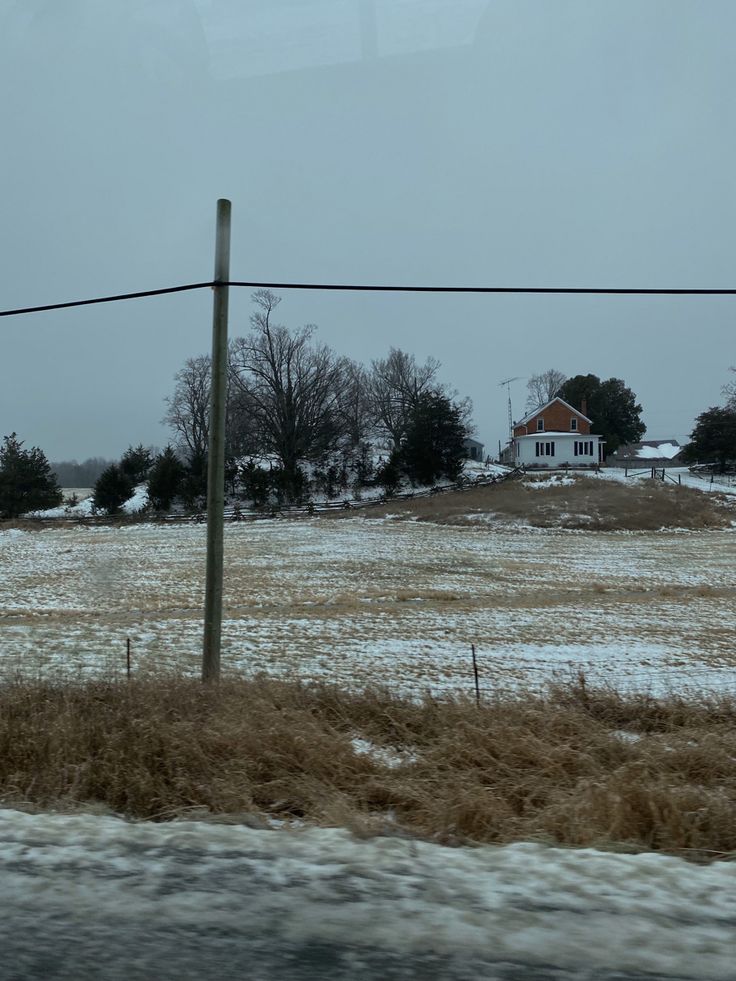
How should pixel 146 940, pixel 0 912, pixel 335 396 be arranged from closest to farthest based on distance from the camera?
pixel 146 940 < pixel 0 912 < pixel 335 396

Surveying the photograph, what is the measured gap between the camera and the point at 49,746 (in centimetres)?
484

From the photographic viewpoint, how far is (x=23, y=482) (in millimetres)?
53250

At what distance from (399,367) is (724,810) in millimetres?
92197

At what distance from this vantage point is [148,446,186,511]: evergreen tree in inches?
2221

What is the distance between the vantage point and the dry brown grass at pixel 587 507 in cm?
4197

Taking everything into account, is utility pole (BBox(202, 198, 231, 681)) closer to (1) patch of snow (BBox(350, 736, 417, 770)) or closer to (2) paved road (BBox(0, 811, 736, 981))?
(1) patch of snow (BBox(350, 736, 417, 770))

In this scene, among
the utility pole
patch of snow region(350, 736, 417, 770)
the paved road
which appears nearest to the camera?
the paved road

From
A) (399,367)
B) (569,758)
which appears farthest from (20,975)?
(399,367)

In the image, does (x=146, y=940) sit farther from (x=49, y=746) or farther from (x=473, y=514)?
(x=473, y=514)

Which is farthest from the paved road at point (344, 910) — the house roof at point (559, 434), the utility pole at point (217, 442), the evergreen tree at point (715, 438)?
the house roof at point (559, 434)

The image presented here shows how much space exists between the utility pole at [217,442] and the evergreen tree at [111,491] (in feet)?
169

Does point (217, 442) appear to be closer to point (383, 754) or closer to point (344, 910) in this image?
point (383, 754)

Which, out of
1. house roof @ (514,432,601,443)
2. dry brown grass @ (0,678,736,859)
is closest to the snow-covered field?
dry brown grass @ (0,678,736,859)

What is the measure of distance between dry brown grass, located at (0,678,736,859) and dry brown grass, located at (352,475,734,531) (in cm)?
3678
